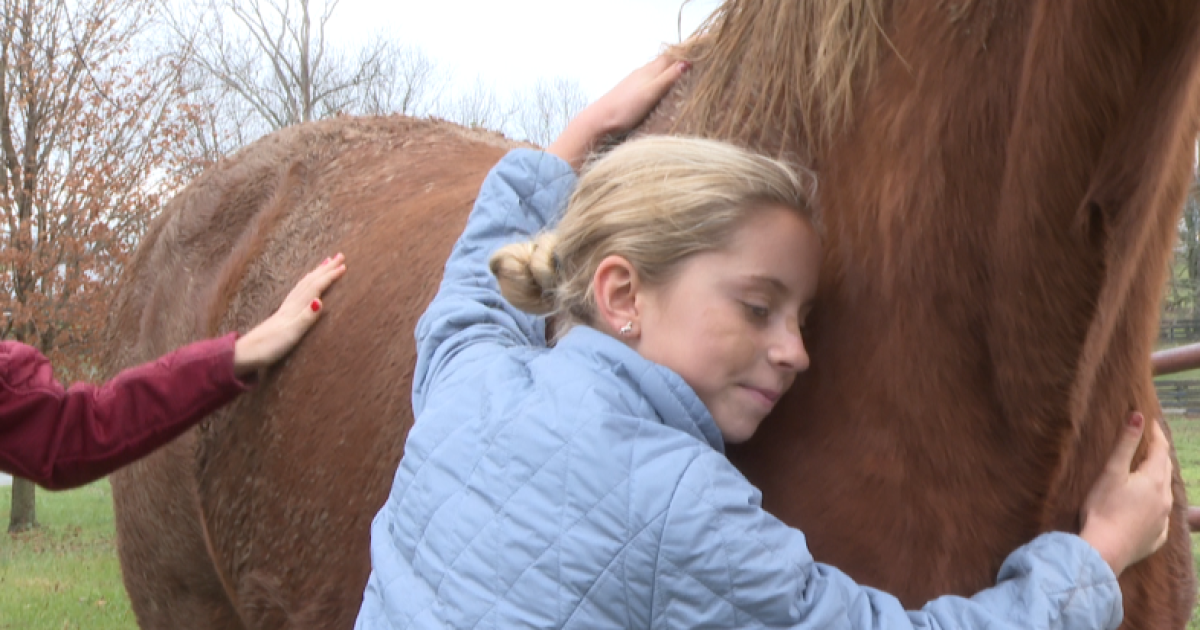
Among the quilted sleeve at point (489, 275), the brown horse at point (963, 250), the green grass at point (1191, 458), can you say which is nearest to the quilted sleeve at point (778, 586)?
the brown horse at point (963, 250)

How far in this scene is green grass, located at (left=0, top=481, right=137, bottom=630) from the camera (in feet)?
24.3

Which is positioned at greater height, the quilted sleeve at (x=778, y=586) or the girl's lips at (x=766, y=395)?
the girl's lips at (x=766, y=395)

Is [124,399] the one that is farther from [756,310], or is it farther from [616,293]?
[756,310]

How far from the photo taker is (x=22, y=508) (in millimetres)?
11461

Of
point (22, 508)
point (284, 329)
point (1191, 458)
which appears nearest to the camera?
point (284, 329)

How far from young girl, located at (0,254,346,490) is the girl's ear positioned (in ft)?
4.73

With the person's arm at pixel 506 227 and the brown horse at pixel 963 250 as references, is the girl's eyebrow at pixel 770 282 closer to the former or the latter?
the brown horse at pixel 963 250

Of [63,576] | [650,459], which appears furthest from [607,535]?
[63,576]

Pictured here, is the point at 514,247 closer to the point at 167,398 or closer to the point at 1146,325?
the point at 1146,325

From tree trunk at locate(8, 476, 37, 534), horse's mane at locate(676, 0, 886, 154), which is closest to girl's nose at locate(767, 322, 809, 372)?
horse's mane at locate(676, 0, 886, 154)

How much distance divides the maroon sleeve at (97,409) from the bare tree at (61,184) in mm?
8042

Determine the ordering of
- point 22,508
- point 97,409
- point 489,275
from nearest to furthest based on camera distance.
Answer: point 489,275 → point 97,409 → point 22,508

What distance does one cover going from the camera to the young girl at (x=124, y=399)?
247 centimetres

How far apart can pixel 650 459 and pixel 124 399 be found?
1.74m
